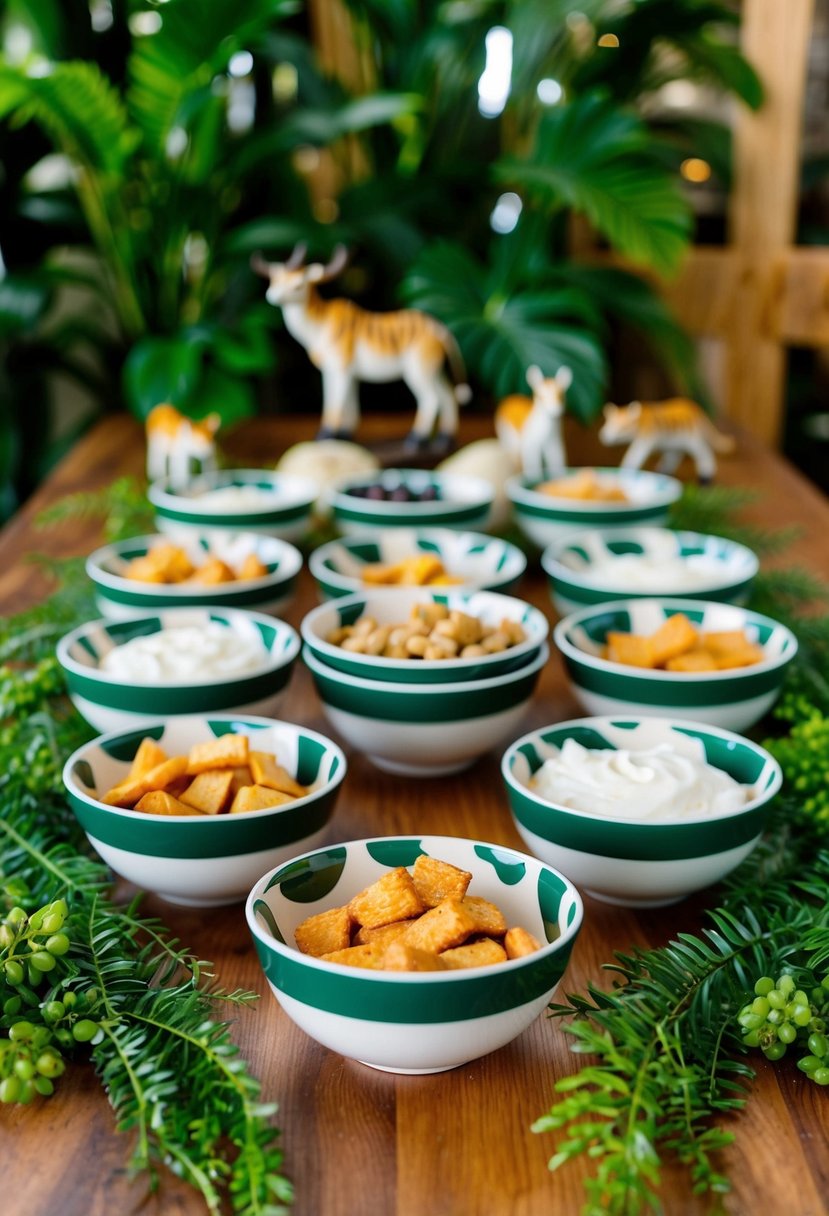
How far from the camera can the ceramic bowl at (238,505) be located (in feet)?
5.46

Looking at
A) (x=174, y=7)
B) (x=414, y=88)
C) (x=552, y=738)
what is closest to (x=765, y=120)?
(x=414, y=88)

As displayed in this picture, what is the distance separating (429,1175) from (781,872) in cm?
41

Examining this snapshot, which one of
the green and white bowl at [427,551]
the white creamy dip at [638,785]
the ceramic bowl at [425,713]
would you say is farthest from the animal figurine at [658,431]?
the white creamy dip at [638,785]

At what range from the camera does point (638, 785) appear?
2.97ft

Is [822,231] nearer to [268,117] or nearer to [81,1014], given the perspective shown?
[268,117]

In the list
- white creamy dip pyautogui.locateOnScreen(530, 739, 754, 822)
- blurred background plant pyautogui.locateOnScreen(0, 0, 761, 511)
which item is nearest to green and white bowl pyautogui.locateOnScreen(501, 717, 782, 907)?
white creamy dip pyautogui.locateOnScreen(530, 739, 754, 822)

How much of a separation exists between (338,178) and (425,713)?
117 inches

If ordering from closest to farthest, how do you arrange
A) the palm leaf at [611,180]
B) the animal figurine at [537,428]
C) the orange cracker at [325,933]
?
the orange cracker at [325,933], the animal figurine at [537,428], the palm leaf at [611,180]

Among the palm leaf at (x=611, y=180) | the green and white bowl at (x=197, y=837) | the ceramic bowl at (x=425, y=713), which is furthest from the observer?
the palm leaf at (x=611, y=180)

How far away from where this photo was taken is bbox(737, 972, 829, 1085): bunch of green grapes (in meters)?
0.73

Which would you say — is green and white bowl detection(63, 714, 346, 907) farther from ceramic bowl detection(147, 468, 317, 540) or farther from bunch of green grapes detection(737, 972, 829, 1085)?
ceramic bowl detection(147, 468, 317, 540)

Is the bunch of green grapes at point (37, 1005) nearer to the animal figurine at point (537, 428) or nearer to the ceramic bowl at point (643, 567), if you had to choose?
the ceramic bowl at point (643, 567)

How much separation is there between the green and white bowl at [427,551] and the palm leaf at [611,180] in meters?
1.08

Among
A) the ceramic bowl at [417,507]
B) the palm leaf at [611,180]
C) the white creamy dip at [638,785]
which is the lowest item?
the ceramic bowl at [417,507]
